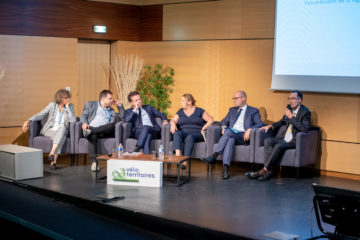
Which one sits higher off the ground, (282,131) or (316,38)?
(316,38)

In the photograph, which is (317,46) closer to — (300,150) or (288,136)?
(288,136)

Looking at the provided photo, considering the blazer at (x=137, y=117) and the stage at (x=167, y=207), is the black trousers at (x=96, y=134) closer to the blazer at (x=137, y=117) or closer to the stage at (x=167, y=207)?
→ the blazer at (x=137, y=117)

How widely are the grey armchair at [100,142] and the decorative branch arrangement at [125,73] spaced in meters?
1.49

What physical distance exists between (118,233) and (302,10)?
15.1ft

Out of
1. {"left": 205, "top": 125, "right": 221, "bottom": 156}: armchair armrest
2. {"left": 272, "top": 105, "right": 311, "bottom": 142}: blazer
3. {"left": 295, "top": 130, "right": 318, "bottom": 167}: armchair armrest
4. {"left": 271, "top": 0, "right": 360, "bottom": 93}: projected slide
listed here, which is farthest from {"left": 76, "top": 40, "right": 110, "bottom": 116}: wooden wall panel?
{"left": 295, "top": 130, "right": 318, "bottom": 167}: armchair armrest

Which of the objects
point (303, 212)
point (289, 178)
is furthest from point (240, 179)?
point (303, 212)

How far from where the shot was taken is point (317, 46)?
7.70m

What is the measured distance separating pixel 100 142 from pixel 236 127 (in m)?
2.12

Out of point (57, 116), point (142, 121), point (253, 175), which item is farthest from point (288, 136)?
point (57, 116)

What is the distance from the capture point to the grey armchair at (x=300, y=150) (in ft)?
23.6

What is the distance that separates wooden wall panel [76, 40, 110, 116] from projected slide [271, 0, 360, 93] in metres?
3.37

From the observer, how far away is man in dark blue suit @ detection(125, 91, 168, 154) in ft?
25.8

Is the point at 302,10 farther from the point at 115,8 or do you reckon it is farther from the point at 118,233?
the point at 118,233

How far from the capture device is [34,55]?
8.80m
